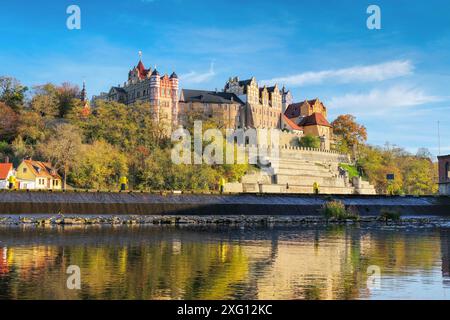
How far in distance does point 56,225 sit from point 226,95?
9822 centimetres

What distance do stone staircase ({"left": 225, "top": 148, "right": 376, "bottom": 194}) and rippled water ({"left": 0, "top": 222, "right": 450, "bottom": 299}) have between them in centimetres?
6111

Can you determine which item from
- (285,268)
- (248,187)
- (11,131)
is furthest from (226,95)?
(285,268)

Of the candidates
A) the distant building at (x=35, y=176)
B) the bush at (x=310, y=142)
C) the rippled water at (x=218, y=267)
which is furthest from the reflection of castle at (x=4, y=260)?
the bush at (x=310, y=142)

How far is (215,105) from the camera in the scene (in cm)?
13825

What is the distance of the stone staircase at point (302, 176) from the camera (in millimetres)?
105250

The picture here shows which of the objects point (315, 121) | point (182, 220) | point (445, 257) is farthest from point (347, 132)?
point (445, 257)

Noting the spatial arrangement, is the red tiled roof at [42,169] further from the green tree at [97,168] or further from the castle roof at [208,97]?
the castle roof at [208,97]

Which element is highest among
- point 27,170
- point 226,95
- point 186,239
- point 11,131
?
point 226,95

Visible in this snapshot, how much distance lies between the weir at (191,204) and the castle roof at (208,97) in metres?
61.0

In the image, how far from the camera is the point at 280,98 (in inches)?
6132

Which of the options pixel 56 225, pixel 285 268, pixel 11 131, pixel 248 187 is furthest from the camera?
pixel 248 187

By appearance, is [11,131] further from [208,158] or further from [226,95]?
[226,95]

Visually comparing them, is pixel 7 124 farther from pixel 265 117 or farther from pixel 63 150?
pixel 265 117
